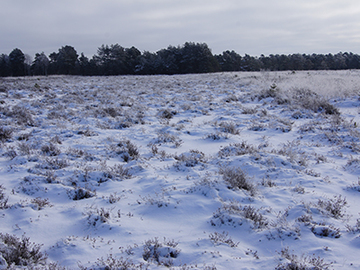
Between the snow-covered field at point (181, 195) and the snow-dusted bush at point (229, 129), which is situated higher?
the snow-dusted bush at point (229, 129)

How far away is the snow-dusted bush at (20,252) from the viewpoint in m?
2.43

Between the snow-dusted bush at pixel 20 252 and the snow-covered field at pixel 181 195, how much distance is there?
0.01 m

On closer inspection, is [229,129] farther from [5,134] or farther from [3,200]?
[5,134]

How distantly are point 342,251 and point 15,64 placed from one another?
67897 millimetres

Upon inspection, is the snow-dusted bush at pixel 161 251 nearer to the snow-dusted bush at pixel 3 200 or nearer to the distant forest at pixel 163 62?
the snow-dusted bush at pixel 3 200

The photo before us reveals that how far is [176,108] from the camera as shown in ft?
37.5

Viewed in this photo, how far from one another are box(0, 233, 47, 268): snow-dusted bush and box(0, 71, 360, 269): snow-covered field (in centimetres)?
1

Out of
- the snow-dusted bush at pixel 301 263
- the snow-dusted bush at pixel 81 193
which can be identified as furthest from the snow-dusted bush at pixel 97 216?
the snow-dusted bush at pixel 301 263

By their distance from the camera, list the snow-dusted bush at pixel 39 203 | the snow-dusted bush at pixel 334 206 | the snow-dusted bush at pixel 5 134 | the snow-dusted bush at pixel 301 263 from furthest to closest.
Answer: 1. the snow-dusted bush at pixel 5 134
2. the snow-dusted bush at pixel 39 203
3. the snow-dusted bush at pixel 334 206
4. the snow-dusted bush at pixel 301 263

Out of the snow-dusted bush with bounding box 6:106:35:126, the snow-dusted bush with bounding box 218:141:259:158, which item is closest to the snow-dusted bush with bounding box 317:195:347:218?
the snow-dusted bush with bounding box 218:141:259:158

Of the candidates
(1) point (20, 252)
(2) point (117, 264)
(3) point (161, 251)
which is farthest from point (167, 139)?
(1) point (20, 252)

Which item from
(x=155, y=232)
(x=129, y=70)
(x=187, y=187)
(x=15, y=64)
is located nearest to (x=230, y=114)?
(x=187, y=187)

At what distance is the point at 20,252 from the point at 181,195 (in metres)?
2.30

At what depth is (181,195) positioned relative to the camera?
13.1 feet
